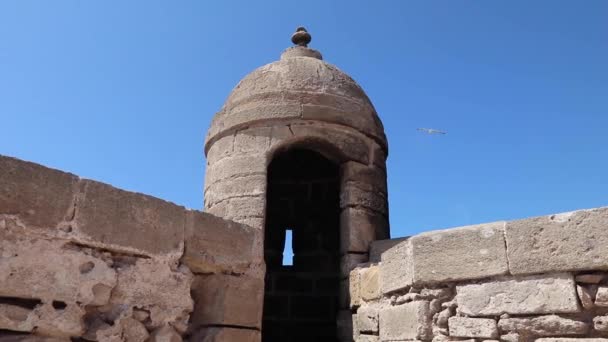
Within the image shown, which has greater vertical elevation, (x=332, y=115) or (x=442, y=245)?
(x=332, y=115)

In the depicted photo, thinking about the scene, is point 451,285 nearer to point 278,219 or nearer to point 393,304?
point 393,304

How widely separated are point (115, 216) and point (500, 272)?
2.36 m

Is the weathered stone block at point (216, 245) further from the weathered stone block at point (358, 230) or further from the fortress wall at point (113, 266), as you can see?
the weathered stone block at point (358, 230)

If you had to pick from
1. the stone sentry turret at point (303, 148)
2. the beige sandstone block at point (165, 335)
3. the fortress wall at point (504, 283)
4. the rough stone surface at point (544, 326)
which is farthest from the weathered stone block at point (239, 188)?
the rough stone surface at point (544, 326)

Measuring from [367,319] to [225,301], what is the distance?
144 cm

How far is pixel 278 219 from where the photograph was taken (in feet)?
22.6

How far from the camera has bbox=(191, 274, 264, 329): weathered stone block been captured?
3434mm

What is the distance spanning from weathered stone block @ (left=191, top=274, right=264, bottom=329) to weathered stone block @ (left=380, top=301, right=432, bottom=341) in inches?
41.3

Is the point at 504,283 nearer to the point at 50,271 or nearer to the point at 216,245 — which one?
the point at 216,245

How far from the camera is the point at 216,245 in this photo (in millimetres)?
3535

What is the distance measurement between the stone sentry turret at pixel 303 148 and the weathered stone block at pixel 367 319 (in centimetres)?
26

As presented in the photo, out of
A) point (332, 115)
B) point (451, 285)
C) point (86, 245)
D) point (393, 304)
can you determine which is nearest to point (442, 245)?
point (451, 285)

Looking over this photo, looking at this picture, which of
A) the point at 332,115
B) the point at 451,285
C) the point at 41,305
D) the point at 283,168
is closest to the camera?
the point at 41,305

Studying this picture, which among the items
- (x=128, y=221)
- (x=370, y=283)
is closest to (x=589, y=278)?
(x=370, y=283)
